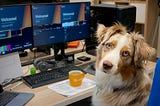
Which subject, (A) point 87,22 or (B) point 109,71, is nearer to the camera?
(B) point 109,71

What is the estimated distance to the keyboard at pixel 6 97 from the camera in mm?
1416

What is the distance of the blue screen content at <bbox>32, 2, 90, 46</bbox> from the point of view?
1.92 meters

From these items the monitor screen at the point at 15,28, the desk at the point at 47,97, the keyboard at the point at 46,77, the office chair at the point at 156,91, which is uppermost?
the monitor screen at the point at 15,28

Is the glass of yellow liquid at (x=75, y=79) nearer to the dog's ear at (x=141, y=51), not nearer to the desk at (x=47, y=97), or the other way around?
the desk at (x=47, y=97)

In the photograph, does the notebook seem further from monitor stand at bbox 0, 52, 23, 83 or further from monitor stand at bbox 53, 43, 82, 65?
monitor stand at bbox 53, 43, 82, 65

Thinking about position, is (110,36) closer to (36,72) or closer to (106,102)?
(106,102)

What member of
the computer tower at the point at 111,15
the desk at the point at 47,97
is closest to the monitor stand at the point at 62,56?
the computer tower at the point at 111,15

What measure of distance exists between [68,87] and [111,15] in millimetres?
927

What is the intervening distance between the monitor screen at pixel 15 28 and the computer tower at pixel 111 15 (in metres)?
0.69

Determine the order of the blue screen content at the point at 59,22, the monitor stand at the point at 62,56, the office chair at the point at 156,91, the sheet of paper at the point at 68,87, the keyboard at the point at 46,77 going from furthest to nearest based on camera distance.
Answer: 1. the monitor stand at the point at 62,56
2. the blue screen content at the point at 59,22
3. the keyboard at the point at 46,77
4. the sheet of paper at the point at 68,87
5. the office chair at the point at 156,91

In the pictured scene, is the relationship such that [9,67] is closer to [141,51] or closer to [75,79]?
[75,79]

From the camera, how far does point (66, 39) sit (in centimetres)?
211

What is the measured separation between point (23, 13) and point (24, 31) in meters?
0.14

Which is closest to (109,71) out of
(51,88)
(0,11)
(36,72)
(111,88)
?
(111,88)
